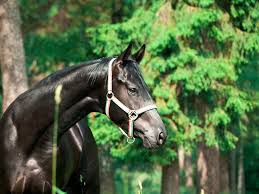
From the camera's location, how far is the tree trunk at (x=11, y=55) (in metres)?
14.4

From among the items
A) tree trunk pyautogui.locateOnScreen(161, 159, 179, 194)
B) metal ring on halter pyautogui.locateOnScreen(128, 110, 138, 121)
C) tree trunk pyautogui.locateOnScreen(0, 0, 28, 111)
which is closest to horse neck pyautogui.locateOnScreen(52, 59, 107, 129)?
metal ring on halter pyautogui.locateOnScreen(128, 110, 138, 121)

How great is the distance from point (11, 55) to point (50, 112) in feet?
24.7

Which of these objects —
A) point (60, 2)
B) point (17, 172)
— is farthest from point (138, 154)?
point (17, 172)

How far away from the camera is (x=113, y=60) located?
7094 mm

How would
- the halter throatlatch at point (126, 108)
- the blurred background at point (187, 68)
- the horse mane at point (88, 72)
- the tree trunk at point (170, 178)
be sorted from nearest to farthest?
the halter throatlatch at point (126, 108) < the horse mane at point (88, 72) < the blurred background at point (187, 68) < the tree trunk at point (170, 178)

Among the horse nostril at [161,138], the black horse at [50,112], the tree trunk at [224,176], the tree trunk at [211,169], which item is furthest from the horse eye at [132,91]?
the tree trunk at [224,176]

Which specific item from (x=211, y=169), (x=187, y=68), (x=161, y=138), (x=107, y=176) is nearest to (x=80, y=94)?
(x=161, y=138)

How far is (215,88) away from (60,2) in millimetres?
6974

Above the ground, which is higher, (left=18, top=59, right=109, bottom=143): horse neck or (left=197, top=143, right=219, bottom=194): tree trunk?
(left=18, top=59, right=109, bottom=143): horse neck

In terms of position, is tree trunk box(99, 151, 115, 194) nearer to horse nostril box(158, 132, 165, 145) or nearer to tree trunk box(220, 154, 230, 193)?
tree trunk box(220, 154, 230, 193)

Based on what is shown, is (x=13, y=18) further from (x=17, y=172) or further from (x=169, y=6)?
(x=17, y=172)

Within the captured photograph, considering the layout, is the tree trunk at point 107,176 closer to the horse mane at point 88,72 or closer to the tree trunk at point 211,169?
the tree trunk at point 211,169

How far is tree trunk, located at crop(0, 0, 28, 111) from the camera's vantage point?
47.4 ft

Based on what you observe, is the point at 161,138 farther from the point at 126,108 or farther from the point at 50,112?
the point at 50,112
